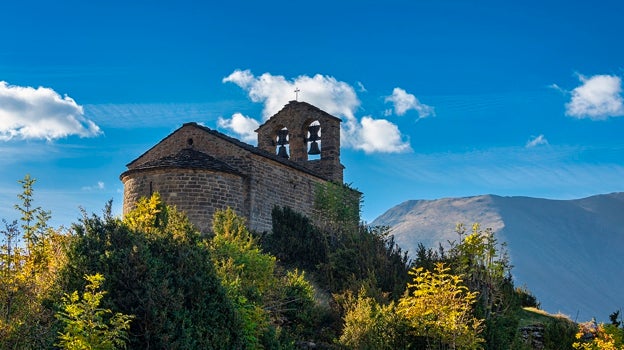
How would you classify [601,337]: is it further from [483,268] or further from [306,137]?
[306,137]

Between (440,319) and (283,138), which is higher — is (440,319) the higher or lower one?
the lower one

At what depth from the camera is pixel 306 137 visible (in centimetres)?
2950

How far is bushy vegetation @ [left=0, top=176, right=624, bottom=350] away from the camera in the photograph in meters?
8.62

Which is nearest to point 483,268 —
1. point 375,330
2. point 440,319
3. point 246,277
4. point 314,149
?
point 440,319

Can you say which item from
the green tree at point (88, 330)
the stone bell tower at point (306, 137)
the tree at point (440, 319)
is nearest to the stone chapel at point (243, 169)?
the stone bell tower at point (306, 137)

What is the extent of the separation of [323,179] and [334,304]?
13254 mm

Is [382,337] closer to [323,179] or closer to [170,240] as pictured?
[170,240]

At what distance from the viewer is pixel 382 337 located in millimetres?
12797

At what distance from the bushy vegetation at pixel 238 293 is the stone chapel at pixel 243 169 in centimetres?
205

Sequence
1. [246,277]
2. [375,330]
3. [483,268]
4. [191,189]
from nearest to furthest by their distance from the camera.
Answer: [375,330], [246,277], [483,268], [191,189]

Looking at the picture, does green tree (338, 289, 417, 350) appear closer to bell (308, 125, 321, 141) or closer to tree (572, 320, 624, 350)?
tree (572, 320, 624, 350)

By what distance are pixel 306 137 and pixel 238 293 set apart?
725 inches

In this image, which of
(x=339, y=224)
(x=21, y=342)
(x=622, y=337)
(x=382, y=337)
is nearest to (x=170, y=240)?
(x=21, y=342)

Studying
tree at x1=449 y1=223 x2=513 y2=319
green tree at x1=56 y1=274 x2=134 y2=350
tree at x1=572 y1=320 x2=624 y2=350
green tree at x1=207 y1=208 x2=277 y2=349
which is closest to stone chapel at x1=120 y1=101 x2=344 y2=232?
green tree at x1=207 y1=208 x2=277 y2=349
